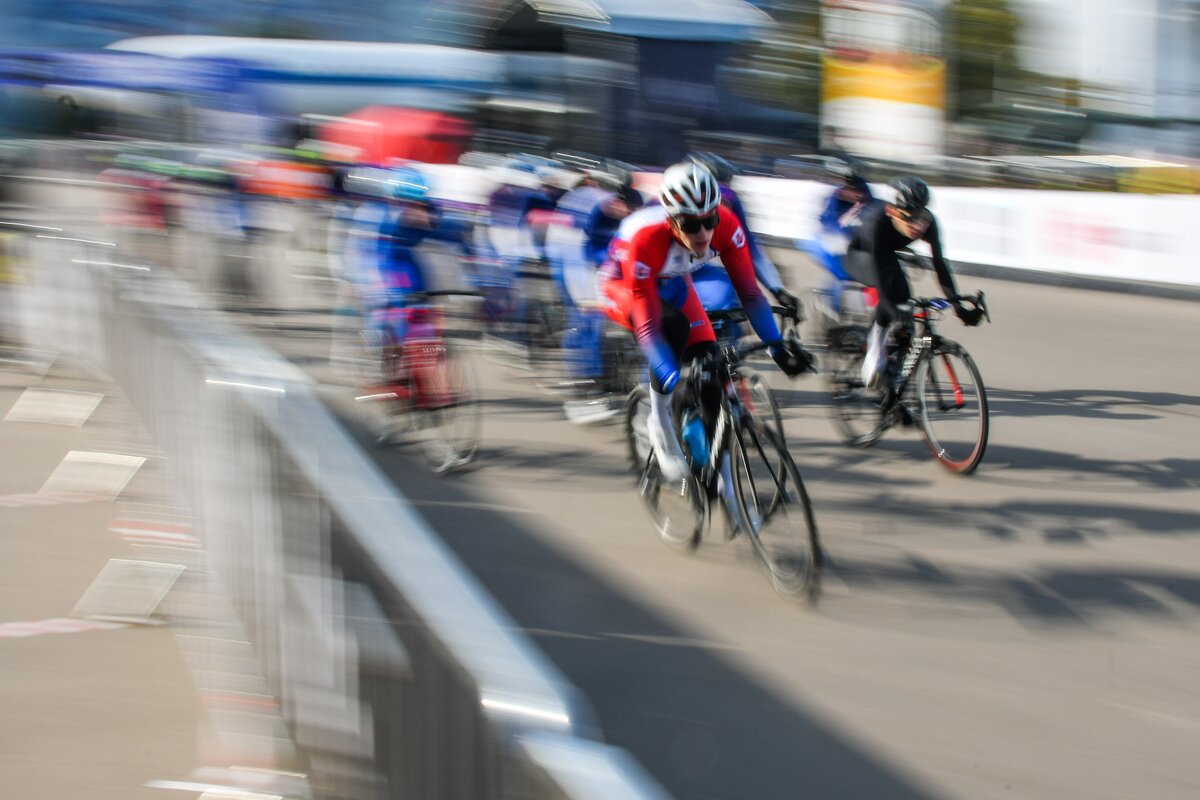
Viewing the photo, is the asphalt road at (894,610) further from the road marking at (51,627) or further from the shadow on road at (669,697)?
the road marking at (51,627)

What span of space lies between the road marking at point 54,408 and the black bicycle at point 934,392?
5.64m

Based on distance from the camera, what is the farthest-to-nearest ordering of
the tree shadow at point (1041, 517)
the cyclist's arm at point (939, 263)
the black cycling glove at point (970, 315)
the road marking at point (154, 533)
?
the cyclist's arm at point (939, 263)
the black cycling glove at point (970, 315)
the tree shadow at point (1041, 517)
the road marking at point (154, 533)

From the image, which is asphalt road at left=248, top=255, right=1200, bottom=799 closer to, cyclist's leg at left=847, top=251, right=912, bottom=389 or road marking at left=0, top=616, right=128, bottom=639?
cyclist's leg at left=847, top=251, right=912, bottom=389

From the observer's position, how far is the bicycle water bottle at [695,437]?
611 centimetres

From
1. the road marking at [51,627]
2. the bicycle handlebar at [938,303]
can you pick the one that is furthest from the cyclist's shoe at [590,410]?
the road marking at [51,627]

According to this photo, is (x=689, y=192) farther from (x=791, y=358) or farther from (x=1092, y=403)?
(x=1092, y=403)

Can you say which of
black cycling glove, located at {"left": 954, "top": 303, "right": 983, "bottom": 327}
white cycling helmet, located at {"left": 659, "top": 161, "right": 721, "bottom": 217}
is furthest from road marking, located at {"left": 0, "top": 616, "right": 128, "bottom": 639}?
black cycling glove, located at {"left": 954, "top": 303, "right": 983, "bottom": 327}

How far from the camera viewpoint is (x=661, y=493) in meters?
6.78

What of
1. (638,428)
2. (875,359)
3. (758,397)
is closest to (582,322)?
(875,359)

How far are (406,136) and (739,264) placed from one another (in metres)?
18.3

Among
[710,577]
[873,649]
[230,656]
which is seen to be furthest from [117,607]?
[873,649]

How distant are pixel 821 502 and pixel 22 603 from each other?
13.8 feet

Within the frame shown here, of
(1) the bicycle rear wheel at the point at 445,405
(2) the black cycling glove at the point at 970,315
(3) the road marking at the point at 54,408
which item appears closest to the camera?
(2) the black cycling glove at the point at 970,315

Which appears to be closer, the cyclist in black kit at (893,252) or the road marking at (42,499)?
the road marking at (42,499)
